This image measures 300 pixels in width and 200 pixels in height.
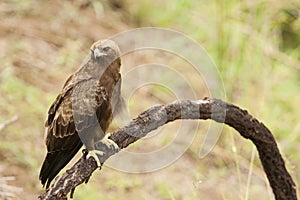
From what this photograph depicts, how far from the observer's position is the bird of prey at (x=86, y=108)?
78.7 inches

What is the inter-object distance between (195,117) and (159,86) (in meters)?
2.14

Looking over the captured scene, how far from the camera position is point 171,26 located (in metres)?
4.92

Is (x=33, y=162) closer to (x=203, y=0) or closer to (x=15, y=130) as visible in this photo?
(x=15, y=130)

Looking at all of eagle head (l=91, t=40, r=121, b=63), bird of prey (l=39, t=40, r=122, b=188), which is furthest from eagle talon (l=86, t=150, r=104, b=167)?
eagle head (l=91, t=40, r=121, b=63)

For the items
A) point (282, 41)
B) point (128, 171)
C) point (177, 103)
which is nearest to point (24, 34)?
point (128, 171)

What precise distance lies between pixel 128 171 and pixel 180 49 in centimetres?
131

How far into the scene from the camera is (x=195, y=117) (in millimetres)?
2248

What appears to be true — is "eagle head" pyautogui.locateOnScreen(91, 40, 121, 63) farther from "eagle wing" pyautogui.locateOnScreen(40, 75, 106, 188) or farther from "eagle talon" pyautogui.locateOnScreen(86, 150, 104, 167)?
"eagle talon" pyautogui.locateOnScreen(86, 150, 104, 167)

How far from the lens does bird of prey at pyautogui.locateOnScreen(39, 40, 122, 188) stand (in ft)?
6.56

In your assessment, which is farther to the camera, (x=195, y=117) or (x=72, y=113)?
(x=195, y=117)

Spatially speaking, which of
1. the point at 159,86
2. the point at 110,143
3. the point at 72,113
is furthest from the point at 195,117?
the point at 159,86

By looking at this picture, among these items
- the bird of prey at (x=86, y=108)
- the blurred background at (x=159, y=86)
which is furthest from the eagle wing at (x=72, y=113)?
the blurred background at (x=159, y=86)

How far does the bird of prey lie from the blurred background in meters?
1.16

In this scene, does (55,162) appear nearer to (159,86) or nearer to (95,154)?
(95,154)
